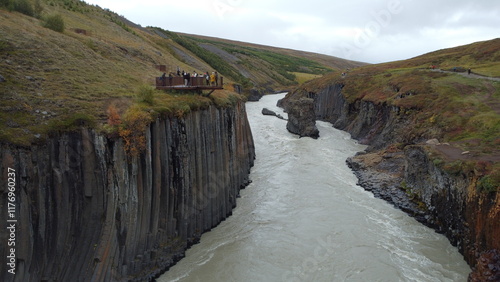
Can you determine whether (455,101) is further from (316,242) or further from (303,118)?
(316,242)

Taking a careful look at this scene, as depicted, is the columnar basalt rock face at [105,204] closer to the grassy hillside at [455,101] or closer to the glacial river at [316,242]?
the glacial river at [316,242]

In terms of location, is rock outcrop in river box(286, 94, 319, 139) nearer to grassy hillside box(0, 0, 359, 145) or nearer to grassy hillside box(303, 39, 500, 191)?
grassy hillside box(303, 39, 500, 191)

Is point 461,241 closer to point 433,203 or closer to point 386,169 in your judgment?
point 433,203

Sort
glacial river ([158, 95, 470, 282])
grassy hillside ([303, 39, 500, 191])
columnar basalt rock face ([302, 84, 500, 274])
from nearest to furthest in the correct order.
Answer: columnar basalt rock face ([302, 84, 500, 274]), glacial river ([158, 95, 470, 282]), grassy hillside ([303, 39, 500, 191])

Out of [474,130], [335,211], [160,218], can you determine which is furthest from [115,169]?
[474,130]

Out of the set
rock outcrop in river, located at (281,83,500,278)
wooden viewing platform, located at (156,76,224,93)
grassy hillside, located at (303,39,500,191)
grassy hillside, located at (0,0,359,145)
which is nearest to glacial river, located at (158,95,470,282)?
rock outcrop in river, located at (281,83,500,278)

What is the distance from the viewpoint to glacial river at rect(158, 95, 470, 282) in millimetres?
19797

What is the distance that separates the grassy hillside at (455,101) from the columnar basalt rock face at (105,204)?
58.0ft

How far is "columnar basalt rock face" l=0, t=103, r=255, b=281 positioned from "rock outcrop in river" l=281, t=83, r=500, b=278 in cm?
1635

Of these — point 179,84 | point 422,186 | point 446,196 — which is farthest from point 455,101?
point 179,84

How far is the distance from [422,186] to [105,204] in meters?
24.2

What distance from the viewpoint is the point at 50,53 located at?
2255 centimetres

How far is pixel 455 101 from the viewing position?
4050 cm

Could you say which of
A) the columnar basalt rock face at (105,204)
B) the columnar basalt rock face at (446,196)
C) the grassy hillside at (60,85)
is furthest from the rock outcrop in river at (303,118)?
the columnar basalt rock face at (105,204)
